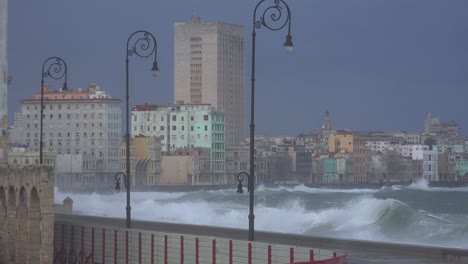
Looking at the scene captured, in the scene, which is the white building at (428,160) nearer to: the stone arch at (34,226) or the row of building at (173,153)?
the row of building at (173,153)

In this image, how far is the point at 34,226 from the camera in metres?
26.9

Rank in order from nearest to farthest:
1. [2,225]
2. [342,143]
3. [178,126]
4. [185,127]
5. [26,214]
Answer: [26,214], [2,225], [185,127], [178,126], [342,143]

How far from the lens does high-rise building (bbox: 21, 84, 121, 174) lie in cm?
13812

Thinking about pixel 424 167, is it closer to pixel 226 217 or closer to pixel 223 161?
pixel 223 161

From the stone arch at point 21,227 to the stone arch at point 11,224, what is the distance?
521mm

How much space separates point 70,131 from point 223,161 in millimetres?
28555

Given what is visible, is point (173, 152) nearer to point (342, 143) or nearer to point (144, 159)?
point (144, 159)

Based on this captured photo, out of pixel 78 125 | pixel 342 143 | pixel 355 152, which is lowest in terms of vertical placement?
pixel 355 152

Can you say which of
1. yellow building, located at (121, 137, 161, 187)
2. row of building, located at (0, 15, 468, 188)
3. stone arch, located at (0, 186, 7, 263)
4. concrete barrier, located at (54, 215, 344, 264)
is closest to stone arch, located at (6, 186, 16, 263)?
stone arch, located at (0, 186, 7, 263)

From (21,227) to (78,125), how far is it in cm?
11290

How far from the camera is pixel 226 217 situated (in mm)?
65250

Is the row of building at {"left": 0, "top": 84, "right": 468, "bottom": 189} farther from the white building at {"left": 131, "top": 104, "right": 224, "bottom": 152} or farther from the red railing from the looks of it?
the red railing

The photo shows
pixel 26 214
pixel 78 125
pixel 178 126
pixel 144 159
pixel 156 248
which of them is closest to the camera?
pixel 156 248

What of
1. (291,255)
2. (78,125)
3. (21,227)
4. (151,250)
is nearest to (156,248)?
(151,250)
